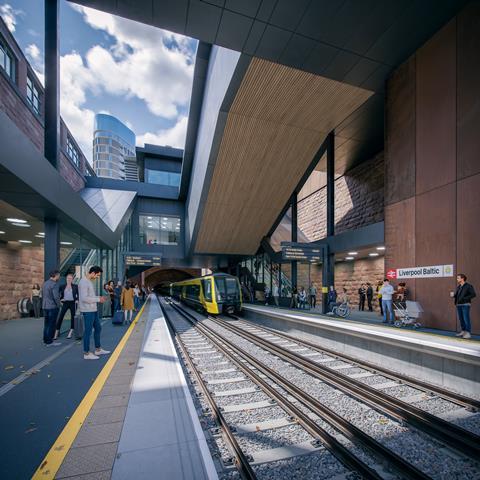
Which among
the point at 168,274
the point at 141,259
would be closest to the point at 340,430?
the point at 141,259

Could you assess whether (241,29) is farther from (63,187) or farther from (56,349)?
(56,349)

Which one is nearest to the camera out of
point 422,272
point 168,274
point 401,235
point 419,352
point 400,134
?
point 419,352

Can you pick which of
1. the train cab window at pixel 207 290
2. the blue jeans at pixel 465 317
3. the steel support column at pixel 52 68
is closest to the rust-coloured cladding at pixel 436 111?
the blue jeans at pixel 465 317

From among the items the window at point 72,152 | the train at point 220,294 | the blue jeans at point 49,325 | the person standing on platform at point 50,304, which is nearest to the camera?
the person standing on platform at point 50,304

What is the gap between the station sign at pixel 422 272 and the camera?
838 cm

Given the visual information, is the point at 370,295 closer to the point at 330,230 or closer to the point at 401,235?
the point at 330,230

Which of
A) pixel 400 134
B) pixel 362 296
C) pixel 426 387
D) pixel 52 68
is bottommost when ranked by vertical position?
pixel 426 387

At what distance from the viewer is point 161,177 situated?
117 ft

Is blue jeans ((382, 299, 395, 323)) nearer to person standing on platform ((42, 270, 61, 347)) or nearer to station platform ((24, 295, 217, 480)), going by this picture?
station platform ((24, 295, 217, 480))

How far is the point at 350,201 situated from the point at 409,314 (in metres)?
11.1

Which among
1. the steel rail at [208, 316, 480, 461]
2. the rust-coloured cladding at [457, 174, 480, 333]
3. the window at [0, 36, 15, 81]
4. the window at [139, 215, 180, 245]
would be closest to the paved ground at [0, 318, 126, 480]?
the steel rail at [208, 316, 480, 461]

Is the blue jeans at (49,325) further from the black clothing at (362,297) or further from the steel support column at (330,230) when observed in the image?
the black clothing at (362,297)

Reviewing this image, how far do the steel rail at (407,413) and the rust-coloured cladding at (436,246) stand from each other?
4.89 metres

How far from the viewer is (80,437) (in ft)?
9.23
